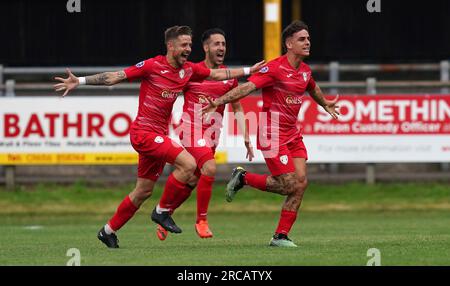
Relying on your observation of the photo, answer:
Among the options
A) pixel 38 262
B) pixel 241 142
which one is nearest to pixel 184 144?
pixel 38 262

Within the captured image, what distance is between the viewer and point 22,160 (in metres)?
21.6

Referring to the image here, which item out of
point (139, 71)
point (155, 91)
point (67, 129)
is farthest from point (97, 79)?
point (67, 129)

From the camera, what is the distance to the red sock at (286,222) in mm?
13336

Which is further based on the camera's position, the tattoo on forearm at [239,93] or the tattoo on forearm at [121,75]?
the tattoo on forearm at [239,93]

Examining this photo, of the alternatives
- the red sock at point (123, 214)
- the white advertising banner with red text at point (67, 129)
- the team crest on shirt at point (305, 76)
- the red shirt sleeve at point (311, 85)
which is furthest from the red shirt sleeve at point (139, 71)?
the white advertising banner with red text at point (67, 129)

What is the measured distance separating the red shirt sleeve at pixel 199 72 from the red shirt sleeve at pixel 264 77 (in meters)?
0.67

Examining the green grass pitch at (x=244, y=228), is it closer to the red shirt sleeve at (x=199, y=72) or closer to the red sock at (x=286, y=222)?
the red sock at (x=286, y=222)

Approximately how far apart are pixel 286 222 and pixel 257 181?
663 mm

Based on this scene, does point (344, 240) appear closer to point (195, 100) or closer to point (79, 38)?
point (195, 100)

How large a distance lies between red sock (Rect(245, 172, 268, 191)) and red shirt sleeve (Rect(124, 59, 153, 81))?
1.63 metres

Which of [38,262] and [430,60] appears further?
[430,60]

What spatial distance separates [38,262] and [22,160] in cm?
1032
